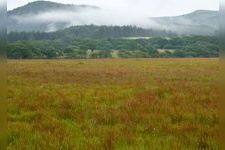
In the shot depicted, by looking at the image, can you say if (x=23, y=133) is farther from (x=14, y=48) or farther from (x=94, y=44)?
(x=94, y=44)

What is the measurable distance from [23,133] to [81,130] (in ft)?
4.42

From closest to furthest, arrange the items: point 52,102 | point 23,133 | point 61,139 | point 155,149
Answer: point 155,149, point 61,139, point 23,133, point 52,102

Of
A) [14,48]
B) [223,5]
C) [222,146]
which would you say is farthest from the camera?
[14,48]

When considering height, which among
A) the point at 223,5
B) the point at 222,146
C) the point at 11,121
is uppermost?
the point at 223,5

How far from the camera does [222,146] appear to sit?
122 inches

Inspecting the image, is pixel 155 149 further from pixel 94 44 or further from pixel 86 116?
pixel 94 44

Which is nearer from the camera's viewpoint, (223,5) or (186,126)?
(223,5)

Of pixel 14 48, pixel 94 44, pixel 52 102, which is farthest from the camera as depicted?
pixel 94 44

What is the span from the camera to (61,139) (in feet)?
25.0

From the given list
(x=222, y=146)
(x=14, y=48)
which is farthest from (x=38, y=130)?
(x=14, y=48)

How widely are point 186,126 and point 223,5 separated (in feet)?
21.3

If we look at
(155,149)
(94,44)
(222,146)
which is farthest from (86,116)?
(94,44)

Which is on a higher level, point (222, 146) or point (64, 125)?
point (222, 146)

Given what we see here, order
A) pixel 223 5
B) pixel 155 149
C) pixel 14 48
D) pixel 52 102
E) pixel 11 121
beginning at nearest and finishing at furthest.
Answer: pixel 223 5 < pixel 155 149 < pixel 11 121 < pixel 52 102 < pixel 14 48
